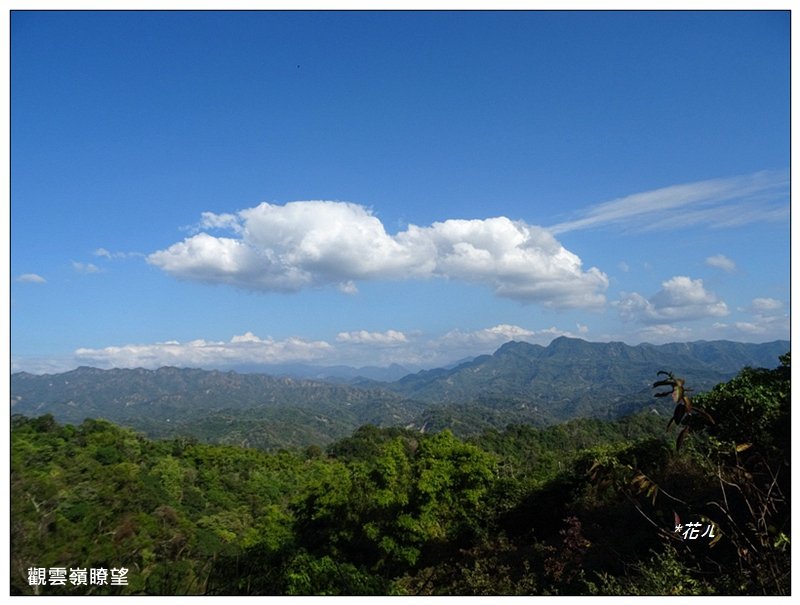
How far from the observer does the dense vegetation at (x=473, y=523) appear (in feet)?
14.4

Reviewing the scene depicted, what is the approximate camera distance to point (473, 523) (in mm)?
16047

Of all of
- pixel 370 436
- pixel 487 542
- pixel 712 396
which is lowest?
pixel 370 436

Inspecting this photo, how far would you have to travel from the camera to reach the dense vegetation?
4395mm

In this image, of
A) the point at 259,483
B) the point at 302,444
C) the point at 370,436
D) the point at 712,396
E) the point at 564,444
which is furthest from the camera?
the point at 302,444

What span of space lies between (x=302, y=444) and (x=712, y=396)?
17874 centimetres

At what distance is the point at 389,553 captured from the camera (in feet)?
52.5

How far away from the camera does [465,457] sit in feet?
60.7

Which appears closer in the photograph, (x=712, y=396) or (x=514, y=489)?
(x=712, y=396)

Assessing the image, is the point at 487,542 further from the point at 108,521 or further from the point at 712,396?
the point at 108,521
